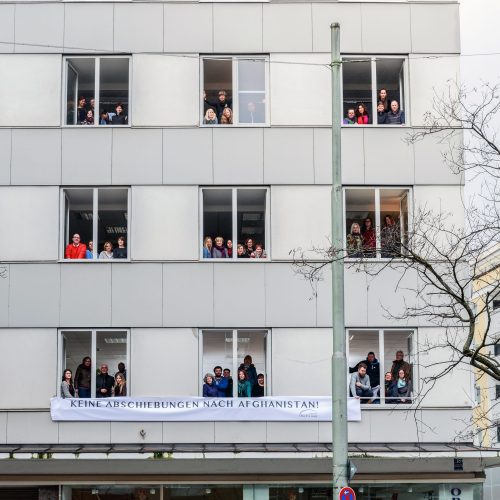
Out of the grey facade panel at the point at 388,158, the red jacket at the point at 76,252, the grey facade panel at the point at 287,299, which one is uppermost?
the grey facade panel at the point at 388,158

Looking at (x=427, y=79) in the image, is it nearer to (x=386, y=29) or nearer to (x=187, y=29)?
(x=386, y=29)

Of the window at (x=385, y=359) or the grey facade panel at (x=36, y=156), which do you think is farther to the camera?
the grey facade panel at (x=36, y=156)

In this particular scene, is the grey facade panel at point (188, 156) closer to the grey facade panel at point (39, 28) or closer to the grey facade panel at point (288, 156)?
the grey facade panel at point (288, 156)

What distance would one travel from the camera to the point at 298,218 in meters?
24.9

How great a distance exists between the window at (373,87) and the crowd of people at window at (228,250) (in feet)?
11.6

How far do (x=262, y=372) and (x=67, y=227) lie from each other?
5.45 meters

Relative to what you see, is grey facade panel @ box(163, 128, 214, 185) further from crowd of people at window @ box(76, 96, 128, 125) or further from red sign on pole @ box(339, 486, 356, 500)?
red sign on pole @ box(339, 486, 356, 500)

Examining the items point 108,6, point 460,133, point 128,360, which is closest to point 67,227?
point 128,360

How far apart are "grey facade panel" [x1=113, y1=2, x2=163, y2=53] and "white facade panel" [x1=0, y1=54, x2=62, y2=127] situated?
59.5 inches

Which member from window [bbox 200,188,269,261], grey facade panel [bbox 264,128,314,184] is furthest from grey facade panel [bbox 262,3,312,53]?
window [bbox 200,188,269,261]

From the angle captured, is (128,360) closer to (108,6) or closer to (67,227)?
(67,227)

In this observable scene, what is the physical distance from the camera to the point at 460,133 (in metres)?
25.3

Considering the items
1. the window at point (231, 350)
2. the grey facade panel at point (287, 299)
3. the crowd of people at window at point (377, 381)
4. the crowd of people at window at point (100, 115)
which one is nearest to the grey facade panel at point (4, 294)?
the crowd of people at window at point (100, 115)

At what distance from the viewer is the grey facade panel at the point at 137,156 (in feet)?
82.2
